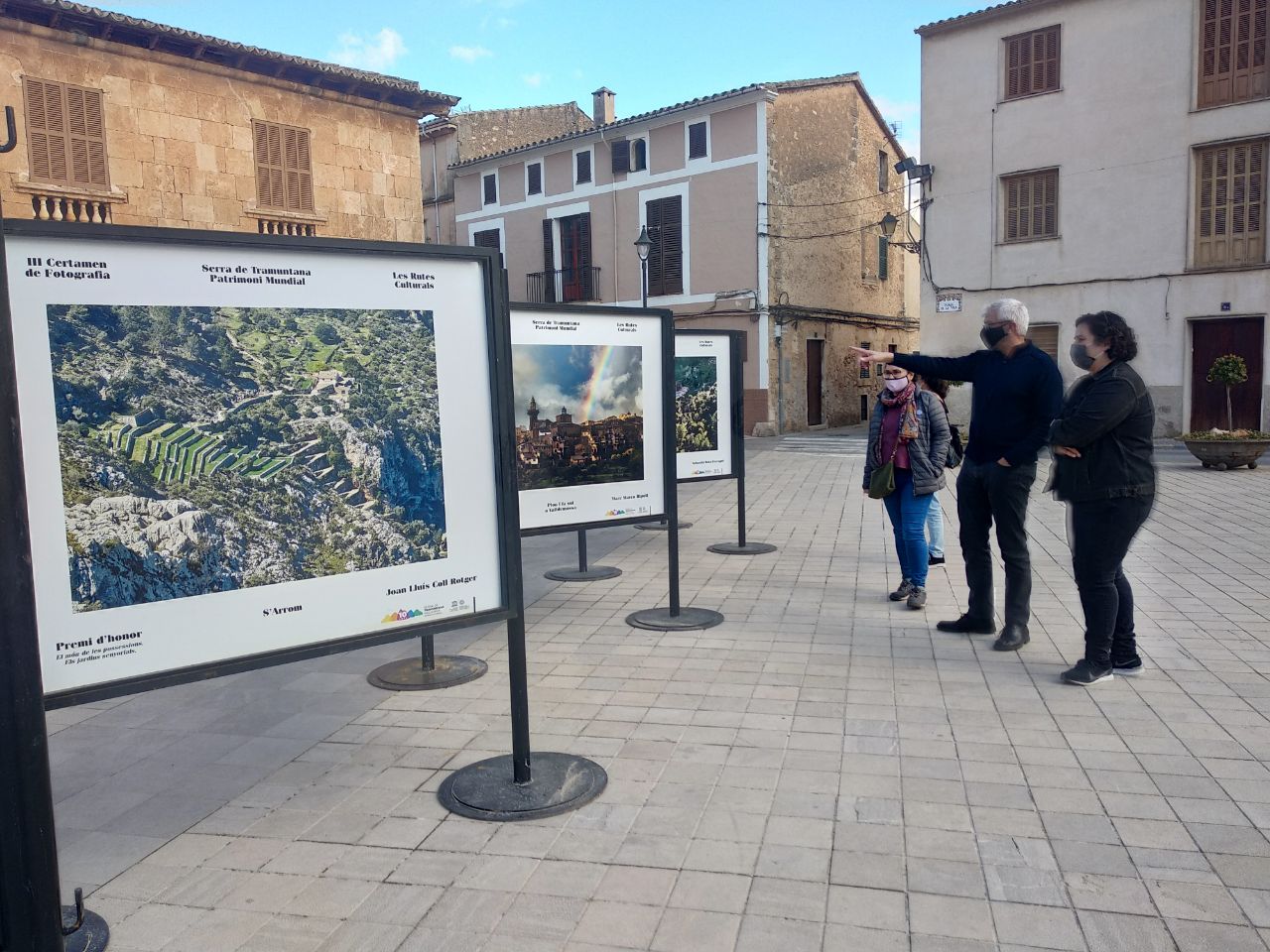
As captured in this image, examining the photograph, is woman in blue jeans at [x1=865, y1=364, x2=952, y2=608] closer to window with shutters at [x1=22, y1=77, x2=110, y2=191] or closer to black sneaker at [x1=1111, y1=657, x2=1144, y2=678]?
black sneaker at [x1=1111, y1=657, x2=1144, y2=678]

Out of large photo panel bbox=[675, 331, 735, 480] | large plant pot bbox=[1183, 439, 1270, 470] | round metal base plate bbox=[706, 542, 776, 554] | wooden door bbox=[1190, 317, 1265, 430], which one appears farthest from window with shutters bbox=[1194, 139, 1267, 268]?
large photo panel bbox=[675, 331, 735, 480]

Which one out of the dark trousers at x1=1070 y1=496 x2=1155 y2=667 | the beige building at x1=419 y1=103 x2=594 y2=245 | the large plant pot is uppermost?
the beige building at x1=419 y1=103 x2=594 y2=245

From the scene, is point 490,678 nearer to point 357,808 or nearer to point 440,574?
point 357,808

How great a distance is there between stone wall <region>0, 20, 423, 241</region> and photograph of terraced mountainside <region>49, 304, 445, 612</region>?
13.4 meters

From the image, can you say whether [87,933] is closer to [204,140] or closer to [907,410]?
[907,410]

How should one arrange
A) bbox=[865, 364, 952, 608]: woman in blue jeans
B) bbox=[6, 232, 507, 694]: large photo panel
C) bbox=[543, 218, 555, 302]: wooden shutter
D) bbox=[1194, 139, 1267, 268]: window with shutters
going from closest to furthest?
bbox=[6, 232, 507, 694]: large photo panel, bbox=[865, 364, 952, 608]: woman in blue jeans, bbox=[1194, 139, 1267, 268]: window with shutters, bbox=[543, 218, 555, 302]: wooden shutter

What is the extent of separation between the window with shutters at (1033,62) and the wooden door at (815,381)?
8.16 metres

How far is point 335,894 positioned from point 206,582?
98cm

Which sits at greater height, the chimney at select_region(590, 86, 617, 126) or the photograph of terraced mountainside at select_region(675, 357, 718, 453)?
the chimney at select_region(590, 86, 617, 126)

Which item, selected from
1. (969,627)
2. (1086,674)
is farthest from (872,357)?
(1086,674)

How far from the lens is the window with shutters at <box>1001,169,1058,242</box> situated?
20.7 meters

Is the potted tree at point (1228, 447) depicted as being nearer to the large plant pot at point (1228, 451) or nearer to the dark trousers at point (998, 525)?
the large plant pot at point (1228, 451)

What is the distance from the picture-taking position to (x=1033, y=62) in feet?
67.8

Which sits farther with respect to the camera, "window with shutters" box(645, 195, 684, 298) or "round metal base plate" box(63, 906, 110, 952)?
"window with shutters" box(645, 195, 684, 298)
